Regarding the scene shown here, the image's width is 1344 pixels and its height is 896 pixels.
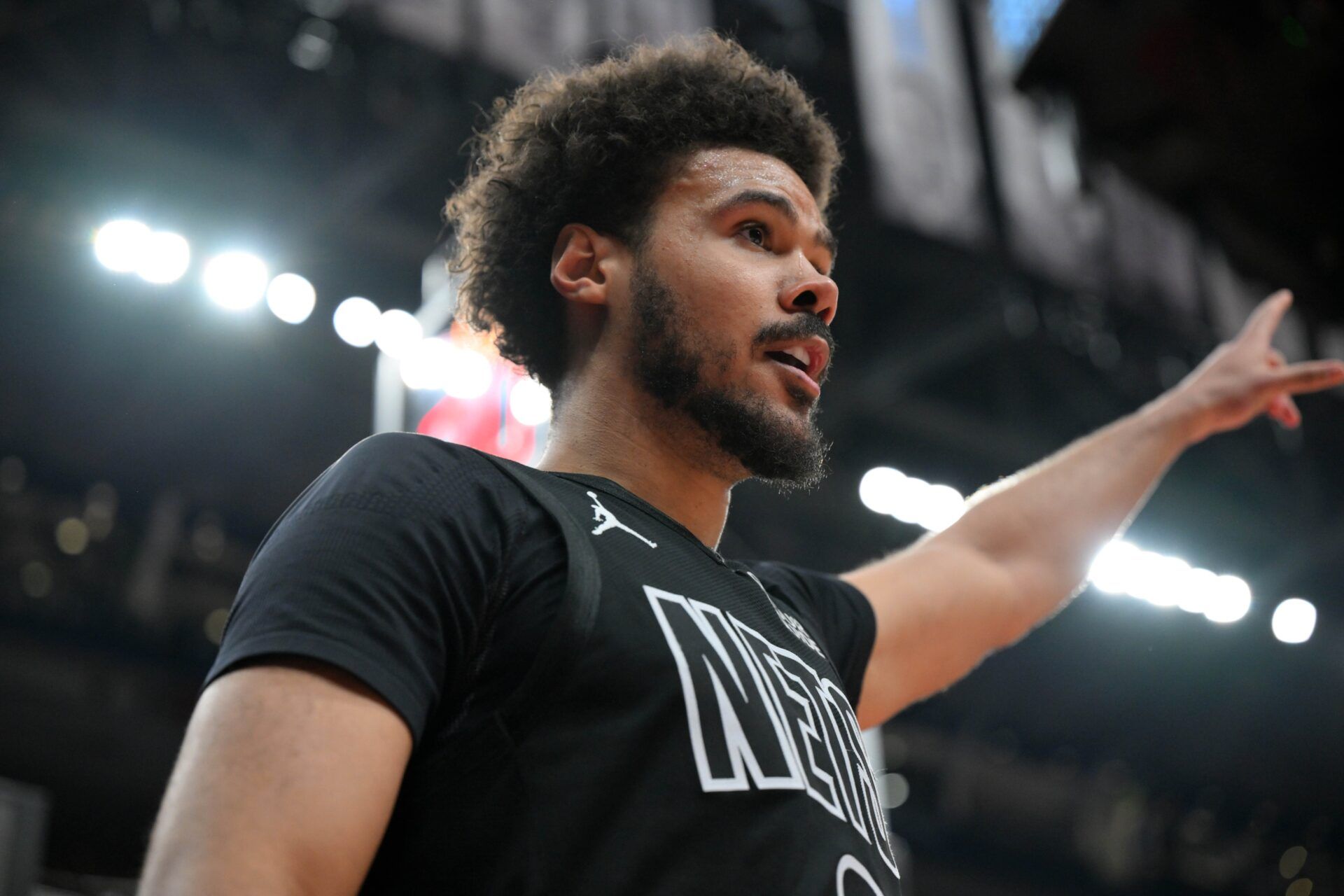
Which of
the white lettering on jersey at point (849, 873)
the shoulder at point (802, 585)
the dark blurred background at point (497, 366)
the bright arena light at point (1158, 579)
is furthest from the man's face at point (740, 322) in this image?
the bright arena light at point (1158, 579)

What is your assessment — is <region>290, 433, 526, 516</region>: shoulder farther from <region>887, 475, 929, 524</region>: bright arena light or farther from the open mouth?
<region>887, 475, 929, 524</region>: bright arena light

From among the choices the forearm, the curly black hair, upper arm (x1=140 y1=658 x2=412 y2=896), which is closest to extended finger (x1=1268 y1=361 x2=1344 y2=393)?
the forearm

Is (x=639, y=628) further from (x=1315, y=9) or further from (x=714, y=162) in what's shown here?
(x=1315, y=9)

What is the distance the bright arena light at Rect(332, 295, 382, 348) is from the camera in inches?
241

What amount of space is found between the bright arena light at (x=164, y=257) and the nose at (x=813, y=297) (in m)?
4.50

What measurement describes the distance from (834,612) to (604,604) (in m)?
0.67

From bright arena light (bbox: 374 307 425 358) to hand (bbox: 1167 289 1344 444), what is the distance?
3561 millimetres

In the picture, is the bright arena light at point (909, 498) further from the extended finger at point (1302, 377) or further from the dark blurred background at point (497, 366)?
the extended finger at point (1302, 377)

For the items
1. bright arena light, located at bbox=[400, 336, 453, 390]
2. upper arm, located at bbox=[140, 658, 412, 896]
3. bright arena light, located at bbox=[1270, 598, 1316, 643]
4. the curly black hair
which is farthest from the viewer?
bright arena light, located at bbox=[1270, 598, 1316, 643]

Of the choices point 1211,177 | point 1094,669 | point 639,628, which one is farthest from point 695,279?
point 1094,669

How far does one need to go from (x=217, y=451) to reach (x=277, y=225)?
1.86 m

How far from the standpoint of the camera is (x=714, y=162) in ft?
5.77

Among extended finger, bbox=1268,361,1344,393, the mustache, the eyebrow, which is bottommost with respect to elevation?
the mustache

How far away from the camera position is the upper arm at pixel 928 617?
1836 millimetres
